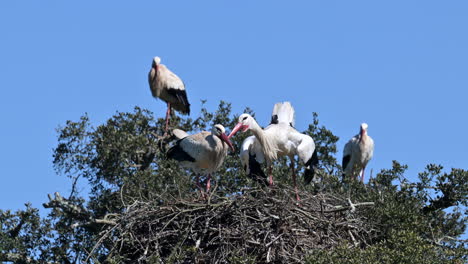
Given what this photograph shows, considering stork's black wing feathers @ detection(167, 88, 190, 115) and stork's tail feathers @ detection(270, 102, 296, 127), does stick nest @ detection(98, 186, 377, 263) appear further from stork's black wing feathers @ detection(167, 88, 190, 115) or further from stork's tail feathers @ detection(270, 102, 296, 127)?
stork's black wing feathers @ detection(167, 88, 190, 115)

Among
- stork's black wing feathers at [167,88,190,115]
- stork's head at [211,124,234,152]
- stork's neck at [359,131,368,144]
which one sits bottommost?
stork's head at [211,124,234,152]

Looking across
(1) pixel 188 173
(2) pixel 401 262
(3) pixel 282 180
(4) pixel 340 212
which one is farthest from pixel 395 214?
(1) pixel 188 173

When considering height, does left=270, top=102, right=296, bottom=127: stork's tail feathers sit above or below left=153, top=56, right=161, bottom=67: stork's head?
below

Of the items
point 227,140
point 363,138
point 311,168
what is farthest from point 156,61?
point 311,168

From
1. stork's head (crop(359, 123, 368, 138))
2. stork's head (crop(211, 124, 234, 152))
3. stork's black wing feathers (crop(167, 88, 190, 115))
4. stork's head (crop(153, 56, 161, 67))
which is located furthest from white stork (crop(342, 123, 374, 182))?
stork's head (crop(153, 56, 161, 67))

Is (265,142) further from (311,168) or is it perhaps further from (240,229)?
(240,229)

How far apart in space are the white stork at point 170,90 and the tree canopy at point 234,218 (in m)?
4.22

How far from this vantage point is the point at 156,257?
446 inches

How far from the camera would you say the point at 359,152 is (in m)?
17.5

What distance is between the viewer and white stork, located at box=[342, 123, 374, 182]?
17.4m

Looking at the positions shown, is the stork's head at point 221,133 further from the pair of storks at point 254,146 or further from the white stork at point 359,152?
Answer: the white stork at point 359,152

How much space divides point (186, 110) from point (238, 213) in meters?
7.08

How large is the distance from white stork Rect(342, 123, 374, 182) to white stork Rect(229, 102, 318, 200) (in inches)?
143

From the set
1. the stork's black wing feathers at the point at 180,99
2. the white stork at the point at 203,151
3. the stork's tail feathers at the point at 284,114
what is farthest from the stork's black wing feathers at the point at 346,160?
the white stork at the point at 203,151
